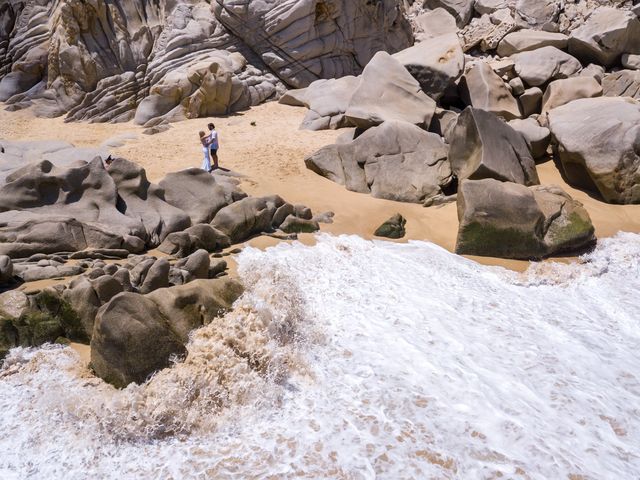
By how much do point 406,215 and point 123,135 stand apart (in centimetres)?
750

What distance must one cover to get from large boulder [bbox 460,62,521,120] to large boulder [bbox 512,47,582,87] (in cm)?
72

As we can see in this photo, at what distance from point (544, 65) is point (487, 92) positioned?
6.11 feet

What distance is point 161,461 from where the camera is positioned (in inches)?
136

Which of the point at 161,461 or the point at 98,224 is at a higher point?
the point at 98,224

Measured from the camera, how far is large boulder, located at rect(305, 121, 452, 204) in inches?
330

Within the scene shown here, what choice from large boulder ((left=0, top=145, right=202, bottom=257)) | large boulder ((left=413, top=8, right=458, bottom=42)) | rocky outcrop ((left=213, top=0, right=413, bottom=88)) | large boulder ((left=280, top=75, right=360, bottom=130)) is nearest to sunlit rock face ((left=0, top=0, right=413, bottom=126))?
rocky outcrop ((left=213, top=0, right=413, bottom=88))

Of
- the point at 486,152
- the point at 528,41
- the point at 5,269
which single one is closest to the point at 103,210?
the point at 5,269

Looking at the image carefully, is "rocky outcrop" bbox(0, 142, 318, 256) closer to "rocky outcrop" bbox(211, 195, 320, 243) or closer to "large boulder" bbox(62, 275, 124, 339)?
"rocky outcrop" bbox(211, 195, 320, 243)

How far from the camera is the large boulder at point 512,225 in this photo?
6.80 meters

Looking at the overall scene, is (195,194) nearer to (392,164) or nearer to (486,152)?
(392,164)

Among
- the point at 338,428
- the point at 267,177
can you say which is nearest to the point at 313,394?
the point at 338,428

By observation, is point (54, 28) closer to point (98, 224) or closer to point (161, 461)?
point (98, 224)

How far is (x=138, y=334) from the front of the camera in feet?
13.4

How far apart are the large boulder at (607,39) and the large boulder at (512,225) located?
25.8ft
